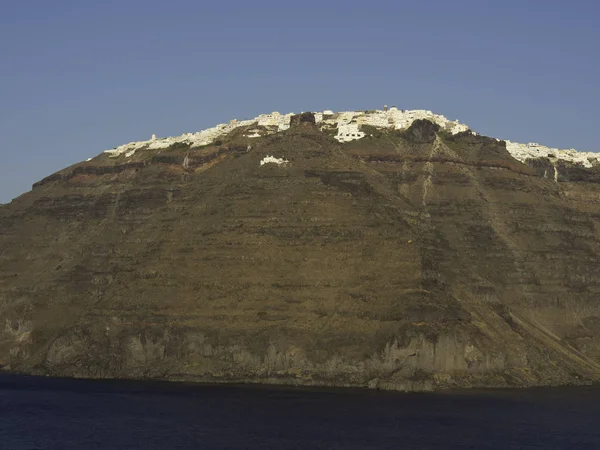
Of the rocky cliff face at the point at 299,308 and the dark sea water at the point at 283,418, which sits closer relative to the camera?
the dark sea water at the point at 283,418

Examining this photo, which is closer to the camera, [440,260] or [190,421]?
[190,421]

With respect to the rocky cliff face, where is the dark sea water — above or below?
below

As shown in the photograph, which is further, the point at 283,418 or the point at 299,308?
the point at 299,308

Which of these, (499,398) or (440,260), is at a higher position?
(440,260)

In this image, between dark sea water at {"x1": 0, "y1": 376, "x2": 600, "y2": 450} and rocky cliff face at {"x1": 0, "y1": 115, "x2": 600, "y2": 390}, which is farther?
rocky cliff face at {"x1": 0, "y1": 115, "x2": 600, "y2": 390}

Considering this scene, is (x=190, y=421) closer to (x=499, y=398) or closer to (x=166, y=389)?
(x=166, y=389)

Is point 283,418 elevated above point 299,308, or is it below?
below

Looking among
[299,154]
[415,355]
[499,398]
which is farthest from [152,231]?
[499,398]

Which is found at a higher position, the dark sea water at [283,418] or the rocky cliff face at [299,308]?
the rocky cliff face at [299,308]
